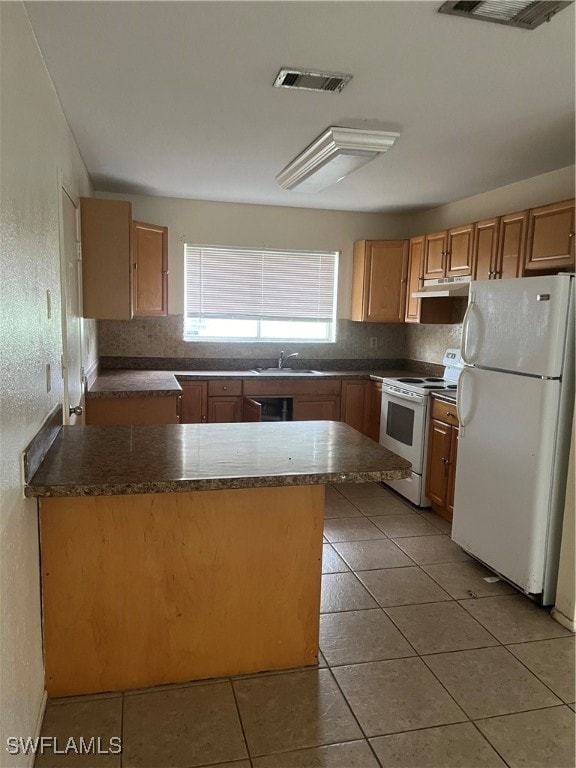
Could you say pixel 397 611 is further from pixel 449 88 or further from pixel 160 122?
pixel 160 122

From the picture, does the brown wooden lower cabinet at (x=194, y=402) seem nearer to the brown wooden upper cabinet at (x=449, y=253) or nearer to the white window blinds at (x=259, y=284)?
the white window blinds at (x=259, y=284)

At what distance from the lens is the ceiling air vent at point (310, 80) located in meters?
2.21

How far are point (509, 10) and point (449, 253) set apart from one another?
270cm

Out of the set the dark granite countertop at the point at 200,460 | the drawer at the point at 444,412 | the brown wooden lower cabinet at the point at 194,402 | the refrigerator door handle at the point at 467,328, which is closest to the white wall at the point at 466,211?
the drawer at the point at 444,412

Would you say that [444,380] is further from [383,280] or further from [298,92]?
[298,92]

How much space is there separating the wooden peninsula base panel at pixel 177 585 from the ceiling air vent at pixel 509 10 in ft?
5.66

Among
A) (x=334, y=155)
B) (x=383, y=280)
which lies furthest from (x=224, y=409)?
(x=334, y=155)

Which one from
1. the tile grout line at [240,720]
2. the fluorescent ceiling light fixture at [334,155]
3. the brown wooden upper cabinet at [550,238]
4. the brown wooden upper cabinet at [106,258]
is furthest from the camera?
the brown wooden upper cabinet at [106,258]

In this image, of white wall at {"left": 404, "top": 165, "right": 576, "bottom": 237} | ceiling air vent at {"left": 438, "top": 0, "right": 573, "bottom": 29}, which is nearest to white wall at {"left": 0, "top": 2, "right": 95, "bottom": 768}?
ceiling air vent at {"left": 438, "top": 0, "right": 573, "bottom": 29}

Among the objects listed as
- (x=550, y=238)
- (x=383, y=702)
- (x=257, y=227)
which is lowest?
(x=383, y=702)

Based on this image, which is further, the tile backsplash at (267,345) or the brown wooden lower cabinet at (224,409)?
the tile backsplash at (267,345)

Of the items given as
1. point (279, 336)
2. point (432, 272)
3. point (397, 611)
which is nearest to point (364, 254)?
point (432, 272)

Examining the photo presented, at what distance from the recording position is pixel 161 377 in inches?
176

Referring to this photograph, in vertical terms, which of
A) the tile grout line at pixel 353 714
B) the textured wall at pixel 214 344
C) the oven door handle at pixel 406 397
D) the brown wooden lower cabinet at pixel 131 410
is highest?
the textured wall at pixel 214 344
